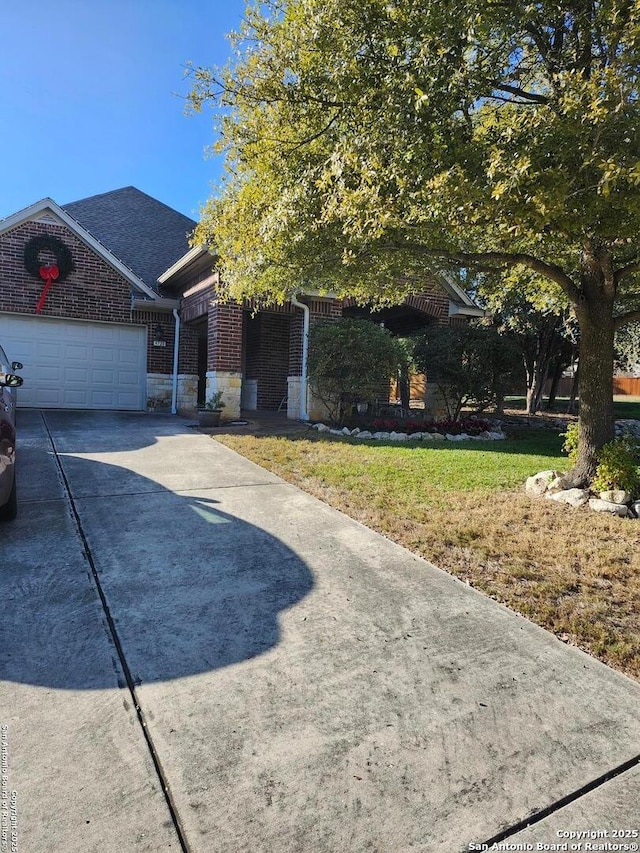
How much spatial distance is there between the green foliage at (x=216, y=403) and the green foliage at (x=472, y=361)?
4.52m

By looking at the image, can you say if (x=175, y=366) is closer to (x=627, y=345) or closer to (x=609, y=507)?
(x=609, y=507)

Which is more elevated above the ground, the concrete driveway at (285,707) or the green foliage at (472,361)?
the green foliage at (472,361)

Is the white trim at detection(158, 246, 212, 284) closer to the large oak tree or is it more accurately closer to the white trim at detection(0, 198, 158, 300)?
the white trim at detection(0, 198, 158, 300)

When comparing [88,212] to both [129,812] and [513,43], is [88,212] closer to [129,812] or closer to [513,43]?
[513,43]

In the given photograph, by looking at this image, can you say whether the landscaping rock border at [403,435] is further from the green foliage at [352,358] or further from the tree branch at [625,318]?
the tree branch at [625,318]

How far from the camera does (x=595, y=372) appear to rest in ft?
18.6

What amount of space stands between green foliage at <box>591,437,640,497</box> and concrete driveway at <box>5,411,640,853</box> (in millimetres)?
2782

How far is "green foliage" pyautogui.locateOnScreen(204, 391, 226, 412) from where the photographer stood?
1095 centimetres

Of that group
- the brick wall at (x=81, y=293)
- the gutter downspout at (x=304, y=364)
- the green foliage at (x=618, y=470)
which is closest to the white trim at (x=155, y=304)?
the brick wall at (x=81, y=293)

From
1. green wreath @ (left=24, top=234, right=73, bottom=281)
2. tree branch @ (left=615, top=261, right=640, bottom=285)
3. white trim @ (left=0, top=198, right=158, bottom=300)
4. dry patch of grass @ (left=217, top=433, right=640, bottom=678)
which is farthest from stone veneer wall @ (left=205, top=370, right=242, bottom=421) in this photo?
tree branch @ (left=615, top=261, right=640, bottom=285)

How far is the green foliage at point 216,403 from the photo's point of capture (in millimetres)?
10945

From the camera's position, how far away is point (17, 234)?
12703 mm

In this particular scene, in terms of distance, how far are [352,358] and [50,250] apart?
335 inches

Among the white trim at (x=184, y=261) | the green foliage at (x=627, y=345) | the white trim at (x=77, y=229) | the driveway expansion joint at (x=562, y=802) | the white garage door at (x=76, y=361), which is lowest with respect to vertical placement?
the driveway expansion joint at (x=562, y=802)
